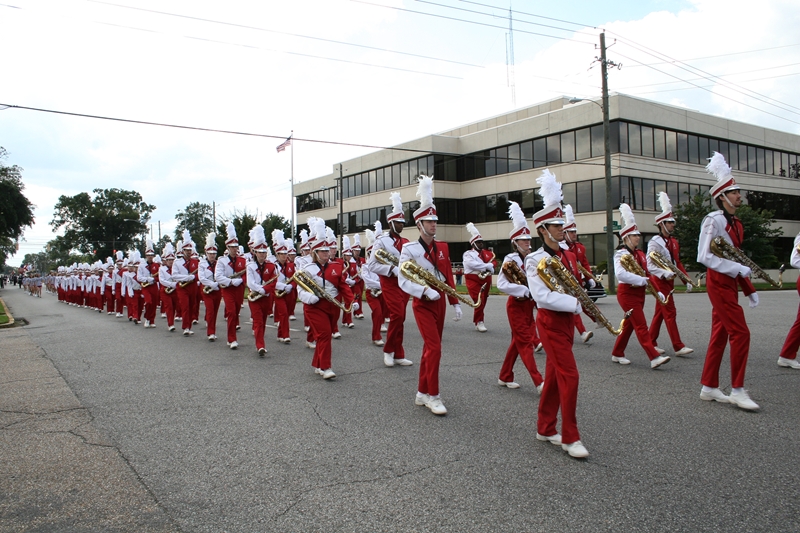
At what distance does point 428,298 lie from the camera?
5.63 m

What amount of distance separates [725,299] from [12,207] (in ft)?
189

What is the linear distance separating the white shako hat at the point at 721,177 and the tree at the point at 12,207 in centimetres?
5638

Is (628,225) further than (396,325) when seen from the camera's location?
Yes

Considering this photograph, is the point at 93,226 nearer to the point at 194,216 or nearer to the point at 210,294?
the point at 194,216

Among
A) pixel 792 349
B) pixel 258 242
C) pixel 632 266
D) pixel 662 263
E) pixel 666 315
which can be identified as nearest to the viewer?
pixel 792 349

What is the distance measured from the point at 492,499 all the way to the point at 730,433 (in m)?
2.51

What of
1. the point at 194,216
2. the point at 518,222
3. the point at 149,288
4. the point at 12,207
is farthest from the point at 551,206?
the point at 194,216

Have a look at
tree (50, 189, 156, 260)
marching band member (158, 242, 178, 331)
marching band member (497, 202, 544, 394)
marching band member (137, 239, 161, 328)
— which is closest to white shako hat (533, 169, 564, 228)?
marching band member (497, 202, 544, 394)

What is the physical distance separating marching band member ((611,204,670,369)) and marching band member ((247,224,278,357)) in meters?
5.77

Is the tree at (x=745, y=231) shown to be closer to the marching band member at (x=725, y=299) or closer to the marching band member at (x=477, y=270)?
the marching band member at (x=477, y=270)

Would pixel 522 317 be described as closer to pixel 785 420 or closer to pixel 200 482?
pixel 785 420

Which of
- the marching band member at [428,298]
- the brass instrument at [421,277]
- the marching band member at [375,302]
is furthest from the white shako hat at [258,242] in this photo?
the brass instrument at [421,277]

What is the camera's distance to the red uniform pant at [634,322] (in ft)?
23.8

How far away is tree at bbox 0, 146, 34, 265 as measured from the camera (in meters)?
48.2
